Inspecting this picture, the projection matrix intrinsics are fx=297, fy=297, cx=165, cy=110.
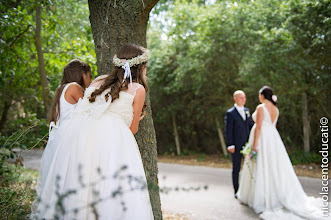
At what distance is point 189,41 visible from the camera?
12.5 meters

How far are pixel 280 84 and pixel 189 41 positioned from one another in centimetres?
448

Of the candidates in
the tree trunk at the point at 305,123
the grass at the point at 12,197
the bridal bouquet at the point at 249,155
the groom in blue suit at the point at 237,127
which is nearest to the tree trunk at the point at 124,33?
the grass at the point at 12,197

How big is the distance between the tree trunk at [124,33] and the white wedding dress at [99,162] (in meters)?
0.78

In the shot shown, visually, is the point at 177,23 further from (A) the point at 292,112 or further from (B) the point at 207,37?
(A) the point at 292,112

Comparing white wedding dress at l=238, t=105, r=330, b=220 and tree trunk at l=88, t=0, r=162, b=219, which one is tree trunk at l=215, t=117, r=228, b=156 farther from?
tree trunk at l=88, t=0, r=162, b=219

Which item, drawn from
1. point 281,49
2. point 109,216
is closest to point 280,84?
point 281,49

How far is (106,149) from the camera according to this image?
8.87 ft

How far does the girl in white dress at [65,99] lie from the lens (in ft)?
11.5

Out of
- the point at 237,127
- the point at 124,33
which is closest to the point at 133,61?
the point at 124,33

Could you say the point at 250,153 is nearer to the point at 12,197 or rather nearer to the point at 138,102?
the point at 138,102

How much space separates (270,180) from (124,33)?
372 cm

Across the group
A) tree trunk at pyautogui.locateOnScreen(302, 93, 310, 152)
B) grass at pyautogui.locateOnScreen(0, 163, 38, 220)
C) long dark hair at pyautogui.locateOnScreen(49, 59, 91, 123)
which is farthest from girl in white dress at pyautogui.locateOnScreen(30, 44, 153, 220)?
tree trunk at pyautogui.locateOnScreen(302, 93, 310, 152)

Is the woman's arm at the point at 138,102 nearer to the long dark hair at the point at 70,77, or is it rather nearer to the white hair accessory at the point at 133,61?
the white hair accessory at the point at 133,61

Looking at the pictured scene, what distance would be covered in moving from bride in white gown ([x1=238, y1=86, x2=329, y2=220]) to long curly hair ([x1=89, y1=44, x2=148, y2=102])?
3.25m
